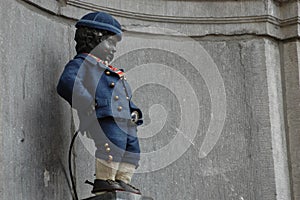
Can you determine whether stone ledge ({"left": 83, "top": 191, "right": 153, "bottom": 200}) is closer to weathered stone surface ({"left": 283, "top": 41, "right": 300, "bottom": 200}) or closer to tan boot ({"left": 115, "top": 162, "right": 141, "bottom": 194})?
tan boot ({"left": 115, "top": 162, "right": 141, "bottom": 194})

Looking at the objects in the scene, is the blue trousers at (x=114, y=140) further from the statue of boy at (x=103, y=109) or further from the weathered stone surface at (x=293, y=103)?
the weathered stone surface at (x=293, y=103)

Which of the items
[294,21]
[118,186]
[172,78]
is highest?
[294,21]

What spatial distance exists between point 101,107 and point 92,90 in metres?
0.07

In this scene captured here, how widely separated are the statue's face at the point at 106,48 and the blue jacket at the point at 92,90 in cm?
5

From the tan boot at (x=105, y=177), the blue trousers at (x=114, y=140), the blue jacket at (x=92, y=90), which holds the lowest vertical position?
the tan boot at (x=105, y=177)

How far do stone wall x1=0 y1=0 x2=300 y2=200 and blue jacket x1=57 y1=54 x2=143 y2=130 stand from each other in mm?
189

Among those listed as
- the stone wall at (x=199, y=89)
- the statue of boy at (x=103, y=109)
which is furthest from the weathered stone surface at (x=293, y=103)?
the statue of boy at (x=103, y=109)

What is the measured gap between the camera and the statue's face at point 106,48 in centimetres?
332

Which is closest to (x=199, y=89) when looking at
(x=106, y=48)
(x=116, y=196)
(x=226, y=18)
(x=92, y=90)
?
(x=226, y=18)

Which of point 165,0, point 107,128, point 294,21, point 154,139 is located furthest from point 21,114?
point 294,21

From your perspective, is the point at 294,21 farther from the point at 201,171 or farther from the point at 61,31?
the point at 61,31

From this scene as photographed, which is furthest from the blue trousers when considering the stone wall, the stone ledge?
the stone wall

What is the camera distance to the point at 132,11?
381 cm

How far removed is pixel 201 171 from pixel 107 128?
0.71 meters
